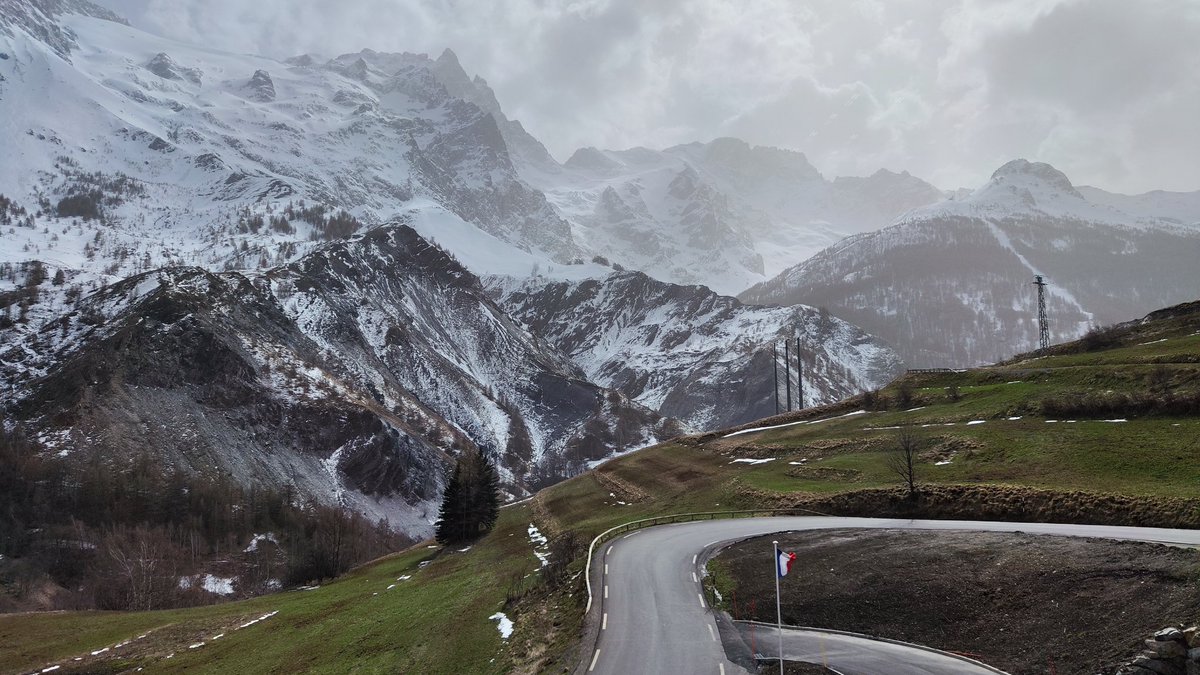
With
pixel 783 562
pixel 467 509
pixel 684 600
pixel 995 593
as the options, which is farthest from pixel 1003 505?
pixel 467 509

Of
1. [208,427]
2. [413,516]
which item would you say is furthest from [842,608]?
[208,427]

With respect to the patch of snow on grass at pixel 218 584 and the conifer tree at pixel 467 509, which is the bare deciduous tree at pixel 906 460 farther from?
the patch of snow on grass at pixel 218 584

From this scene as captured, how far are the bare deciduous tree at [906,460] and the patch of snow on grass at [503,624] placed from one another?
83.9ft

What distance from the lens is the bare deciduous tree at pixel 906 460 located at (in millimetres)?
40562

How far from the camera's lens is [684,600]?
98.0ft

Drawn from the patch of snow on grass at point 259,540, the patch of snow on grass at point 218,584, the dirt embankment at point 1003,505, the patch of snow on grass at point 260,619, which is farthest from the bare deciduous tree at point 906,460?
the patch of snow on grass at point 259,540

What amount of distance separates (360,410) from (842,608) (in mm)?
160441

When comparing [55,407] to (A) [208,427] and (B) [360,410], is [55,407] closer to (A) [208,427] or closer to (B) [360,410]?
(A) [208,427]

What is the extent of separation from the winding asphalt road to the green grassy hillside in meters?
1.69

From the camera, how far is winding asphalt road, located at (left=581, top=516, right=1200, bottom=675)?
22.8 metres

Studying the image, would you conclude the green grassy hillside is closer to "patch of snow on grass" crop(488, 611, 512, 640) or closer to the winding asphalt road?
"patch of snow on grass" crop(488, 611, 512, 640)

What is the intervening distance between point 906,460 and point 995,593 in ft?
74.5

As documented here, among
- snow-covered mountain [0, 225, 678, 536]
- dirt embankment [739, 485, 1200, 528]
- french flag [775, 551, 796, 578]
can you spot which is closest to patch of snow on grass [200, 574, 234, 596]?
snow-covered mountain [0, 225, 678, 536]

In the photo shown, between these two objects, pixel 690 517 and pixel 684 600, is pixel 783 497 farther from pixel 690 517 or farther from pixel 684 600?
pixel 684 600
